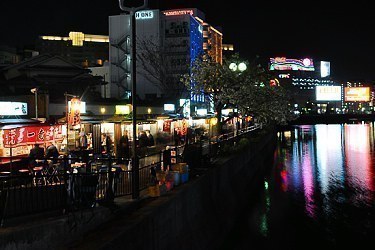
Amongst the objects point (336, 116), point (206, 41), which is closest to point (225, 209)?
point (206, 41)

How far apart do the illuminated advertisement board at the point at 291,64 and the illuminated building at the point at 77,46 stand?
90293 mm

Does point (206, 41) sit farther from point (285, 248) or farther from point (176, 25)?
point (285, 248)

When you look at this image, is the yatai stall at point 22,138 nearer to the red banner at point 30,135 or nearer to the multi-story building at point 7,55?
the red banner at point 30,135

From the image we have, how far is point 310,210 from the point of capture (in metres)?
22.2

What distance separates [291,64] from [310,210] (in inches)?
6514

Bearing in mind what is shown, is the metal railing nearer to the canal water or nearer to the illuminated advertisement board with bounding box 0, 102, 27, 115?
the canal water

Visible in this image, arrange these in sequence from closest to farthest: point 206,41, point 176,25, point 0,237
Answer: point 0,237 → point 176,25 → point 206,41

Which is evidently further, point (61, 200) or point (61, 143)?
point (61, 143)

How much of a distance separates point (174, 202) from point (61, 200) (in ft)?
10.7

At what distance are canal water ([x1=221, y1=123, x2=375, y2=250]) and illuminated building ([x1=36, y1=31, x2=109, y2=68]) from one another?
7540 centimetres

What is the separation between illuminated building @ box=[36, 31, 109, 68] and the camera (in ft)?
339

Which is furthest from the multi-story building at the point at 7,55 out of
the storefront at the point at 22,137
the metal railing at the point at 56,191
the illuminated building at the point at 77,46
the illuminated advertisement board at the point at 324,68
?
the illuminated advertisement board at the point at 324,68

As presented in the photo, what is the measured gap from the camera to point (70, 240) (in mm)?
Answer: 7590

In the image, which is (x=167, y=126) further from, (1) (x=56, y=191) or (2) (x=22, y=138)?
(1) (x=56, y=191)
